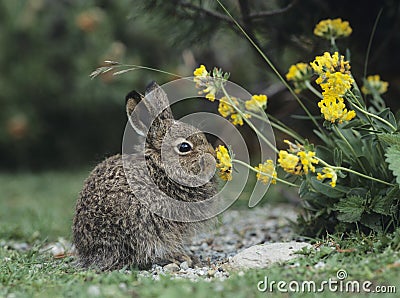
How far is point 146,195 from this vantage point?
3.33 m

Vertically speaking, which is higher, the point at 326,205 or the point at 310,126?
the point at 310,126

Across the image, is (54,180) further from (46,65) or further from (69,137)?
(46,65)

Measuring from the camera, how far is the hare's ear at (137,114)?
3.43 m

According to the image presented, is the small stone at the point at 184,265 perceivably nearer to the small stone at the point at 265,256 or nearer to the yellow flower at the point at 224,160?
the small stone at the point at 265,256

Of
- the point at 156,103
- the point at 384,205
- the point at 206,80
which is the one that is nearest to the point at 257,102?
the point at 206,80

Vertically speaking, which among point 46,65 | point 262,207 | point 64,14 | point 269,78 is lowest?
point 262,207

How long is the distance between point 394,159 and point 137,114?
153 centimetres

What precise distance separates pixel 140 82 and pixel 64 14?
5.24 feet

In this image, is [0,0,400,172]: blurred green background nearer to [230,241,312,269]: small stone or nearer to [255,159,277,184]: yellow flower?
[255,159,277,184]: yellow flower

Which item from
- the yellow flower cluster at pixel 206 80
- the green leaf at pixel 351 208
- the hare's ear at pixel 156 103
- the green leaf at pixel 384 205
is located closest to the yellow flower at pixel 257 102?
the yellow flower cluster at pixel 206 80

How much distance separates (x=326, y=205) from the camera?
12.0 feet

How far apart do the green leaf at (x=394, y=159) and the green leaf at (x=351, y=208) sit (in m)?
0.42

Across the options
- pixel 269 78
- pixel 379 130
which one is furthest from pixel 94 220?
pixel 269 78

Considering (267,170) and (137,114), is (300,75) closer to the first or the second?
(267,170)
